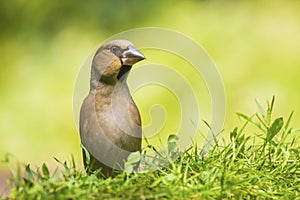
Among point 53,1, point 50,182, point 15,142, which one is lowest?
point 15,142

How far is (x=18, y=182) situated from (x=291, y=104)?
3.00m

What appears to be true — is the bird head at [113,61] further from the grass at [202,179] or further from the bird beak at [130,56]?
the grass at [202,179]

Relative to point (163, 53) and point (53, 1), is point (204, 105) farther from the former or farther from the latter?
point (53, 1)

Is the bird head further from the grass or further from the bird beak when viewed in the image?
the grass

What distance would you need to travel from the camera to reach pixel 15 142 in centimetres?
422

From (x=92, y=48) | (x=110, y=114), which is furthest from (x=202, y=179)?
(x=92, y=48)

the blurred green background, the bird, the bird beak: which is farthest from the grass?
the blurred green background

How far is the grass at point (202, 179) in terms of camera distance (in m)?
1.39

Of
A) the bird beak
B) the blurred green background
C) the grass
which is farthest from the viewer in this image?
the blurred green background

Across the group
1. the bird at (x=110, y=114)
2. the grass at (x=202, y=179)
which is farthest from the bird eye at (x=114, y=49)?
the grass at (x=202, y=179)

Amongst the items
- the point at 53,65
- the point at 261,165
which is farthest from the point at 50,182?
the point at 53,65

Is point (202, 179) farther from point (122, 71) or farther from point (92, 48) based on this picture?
point (92, 48)

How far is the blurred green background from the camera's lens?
4207 millimetres

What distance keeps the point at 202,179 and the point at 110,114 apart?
0.40m
